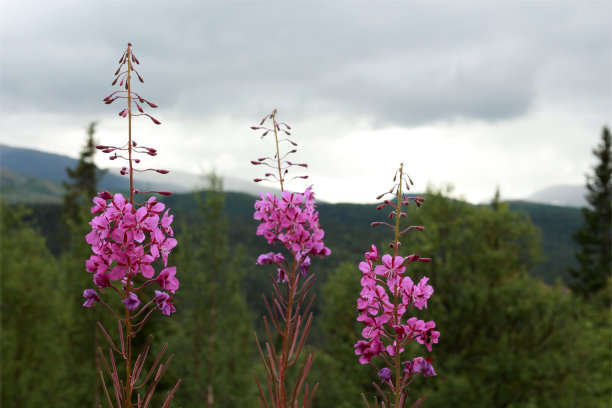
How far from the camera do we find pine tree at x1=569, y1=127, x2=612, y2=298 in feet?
168

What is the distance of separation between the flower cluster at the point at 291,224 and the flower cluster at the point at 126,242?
510mm

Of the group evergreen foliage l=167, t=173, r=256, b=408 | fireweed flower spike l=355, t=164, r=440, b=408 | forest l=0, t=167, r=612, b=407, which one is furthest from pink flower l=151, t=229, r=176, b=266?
→ evergreen foliage l=167, t=173, r=256, b=408

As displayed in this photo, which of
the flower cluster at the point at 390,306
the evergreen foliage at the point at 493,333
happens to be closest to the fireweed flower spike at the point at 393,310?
the flower cluster at the point at 390,306

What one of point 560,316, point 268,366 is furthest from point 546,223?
point 268,366

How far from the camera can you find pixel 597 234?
173ft

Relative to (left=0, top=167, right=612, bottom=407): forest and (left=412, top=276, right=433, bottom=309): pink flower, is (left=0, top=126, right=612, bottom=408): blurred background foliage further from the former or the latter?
(left=412, top=276, right=433, bottom=309): pink flower

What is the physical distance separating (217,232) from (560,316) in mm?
13452

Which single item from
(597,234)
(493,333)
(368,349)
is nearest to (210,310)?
(493,333)

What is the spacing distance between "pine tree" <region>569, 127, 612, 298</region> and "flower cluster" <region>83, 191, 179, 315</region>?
5633cm

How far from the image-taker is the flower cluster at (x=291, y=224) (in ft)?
8.73

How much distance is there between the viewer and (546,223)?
543ft

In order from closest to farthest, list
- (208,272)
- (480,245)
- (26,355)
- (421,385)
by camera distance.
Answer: (208,272) < (421,385) < (480,245) < (26,355)

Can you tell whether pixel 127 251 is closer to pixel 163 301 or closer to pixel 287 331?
pixel 163 301

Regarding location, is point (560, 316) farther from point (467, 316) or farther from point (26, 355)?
point (26, 355)
